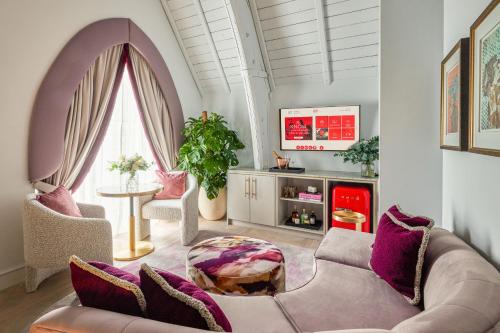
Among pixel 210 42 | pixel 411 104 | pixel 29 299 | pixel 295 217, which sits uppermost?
pixel 210 42

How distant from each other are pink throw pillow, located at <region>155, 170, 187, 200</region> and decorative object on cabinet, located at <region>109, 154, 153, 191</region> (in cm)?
61

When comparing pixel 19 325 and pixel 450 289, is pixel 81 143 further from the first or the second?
pixel 450 289

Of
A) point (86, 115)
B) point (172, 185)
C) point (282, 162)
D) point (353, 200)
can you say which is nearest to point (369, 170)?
point (353, 200)

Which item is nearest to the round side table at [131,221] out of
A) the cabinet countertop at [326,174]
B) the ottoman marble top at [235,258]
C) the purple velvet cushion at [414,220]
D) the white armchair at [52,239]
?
the white armchair at [52,239]

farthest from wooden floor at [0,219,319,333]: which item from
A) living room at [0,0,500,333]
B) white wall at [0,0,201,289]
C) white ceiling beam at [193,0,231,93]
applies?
white ceiling beam at [193,0,231,93]

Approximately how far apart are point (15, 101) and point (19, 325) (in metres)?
1.82

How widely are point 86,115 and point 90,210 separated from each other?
105 cm

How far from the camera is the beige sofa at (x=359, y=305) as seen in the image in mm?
787

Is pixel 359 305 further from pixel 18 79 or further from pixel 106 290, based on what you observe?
pixel 18 79

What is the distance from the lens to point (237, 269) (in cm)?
174

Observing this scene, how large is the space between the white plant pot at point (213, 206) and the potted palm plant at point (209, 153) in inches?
1.2

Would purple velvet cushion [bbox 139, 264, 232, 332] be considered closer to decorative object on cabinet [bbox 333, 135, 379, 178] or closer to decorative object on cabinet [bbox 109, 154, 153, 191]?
decorative object on cabinet [bbox 109, 154, 153, 191]

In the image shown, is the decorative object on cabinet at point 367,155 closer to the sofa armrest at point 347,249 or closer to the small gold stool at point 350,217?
the small gold stool at point 350,217

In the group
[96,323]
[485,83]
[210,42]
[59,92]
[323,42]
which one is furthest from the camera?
[210,42]
